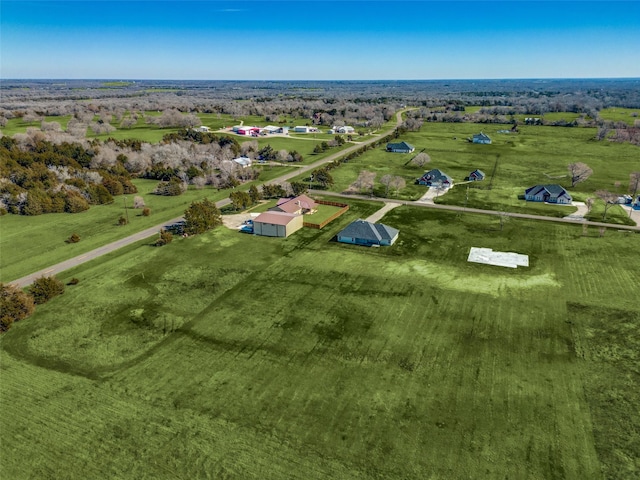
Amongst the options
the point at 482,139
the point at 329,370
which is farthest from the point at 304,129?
the point at 329,370

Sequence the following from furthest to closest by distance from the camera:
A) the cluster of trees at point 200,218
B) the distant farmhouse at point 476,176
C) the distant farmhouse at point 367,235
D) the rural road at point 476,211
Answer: the distant farmhouse at point 476,176 → the rural road at point 476,211 → the cluster of trees at point 200,218 → the distant farmhouse at point 367,235

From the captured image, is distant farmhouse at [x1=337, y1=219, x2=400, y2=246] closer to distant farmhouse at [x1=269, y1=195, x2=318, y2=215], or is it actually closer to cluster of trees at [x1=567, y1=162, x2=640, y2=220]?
distant farmhouse at [x1=269, y1=195, x2=318, y2=215]

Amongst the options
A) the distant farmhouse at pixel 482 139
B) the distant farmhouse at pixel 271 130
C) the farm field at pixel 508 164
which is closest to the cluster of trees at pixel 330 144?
the farm field at pixel 508 164

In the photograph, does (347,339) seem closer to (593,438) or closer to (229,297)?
(229,297)

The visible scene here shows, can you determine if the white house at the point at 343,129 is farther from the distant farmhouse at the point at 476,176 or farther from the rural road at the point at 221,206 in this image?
the distant farmhouse at the point at 476,176

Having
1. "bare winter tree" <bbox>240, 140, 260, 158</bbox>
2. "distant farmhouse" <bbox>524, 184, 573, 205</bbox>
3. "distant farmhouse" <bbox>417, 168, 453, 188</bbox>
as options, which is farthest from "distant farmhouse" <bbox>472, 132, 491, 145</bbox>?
"bare winter tree" <bbox>240, 140, 260, 158</bbox>
